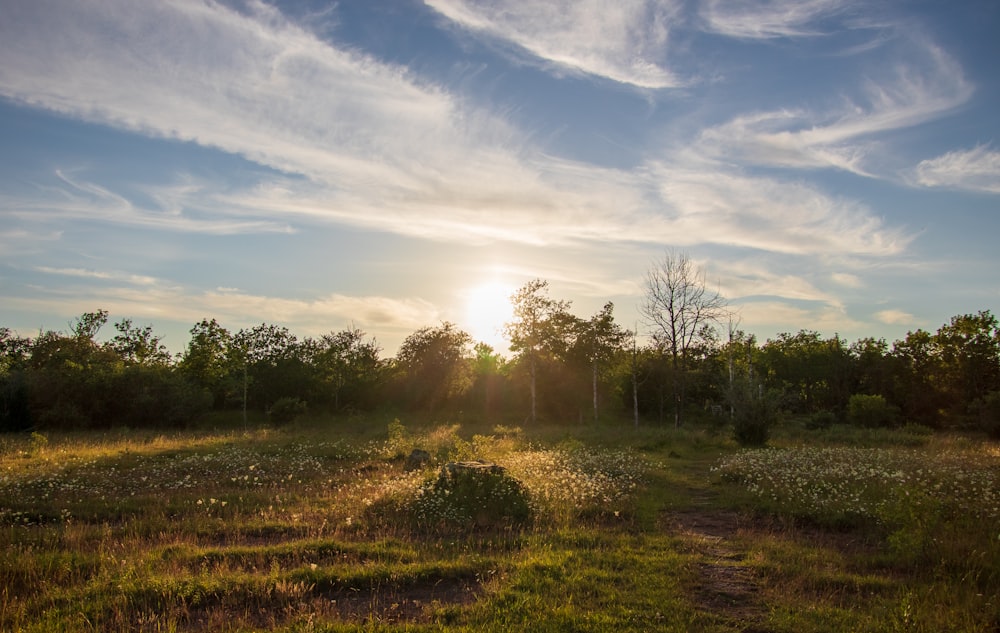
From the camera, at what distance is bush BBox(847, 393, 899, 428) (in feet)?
145

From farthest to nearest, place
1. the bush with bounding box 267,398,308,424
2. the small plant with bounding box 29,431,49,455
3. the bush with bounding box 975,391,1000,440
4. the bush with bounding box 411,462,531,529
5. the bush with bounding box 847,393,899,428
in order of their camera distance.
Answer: the bush with bounding box 267,398,308,424
the bush with bounding box 847,393,899,428
the bush with bounding box 975,391,1000,440
the small plant with bounding box 29,431,49,455
the bush with bounding box 411,462,531,529

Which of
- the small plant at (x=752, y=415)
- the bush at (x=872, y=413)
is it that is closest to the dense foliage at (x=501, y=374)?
the bush at (x=872, y=413)

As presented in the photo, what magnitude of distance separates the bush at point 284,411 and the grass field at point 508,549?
26912 mm

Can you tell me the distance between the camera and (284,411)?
147 feet

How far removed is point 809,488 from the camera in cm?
1394

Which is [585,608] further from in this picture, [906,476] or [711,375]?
[711,375]

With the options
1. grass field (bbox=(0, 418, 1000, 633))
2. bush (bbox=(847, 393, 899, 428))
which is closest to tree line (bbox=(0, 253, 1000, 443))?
bush (bbox=(847, 393, 899, 428))

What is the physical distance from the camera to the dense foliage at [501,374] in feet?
142

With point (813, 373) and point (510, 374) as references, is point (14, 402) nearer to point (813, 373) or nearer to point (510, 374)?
point (510, 374)

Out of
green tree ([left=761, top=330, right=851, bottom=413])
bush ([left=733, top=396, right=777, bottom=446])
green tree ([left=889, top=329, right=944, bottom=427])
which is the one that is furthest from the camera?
green tree ([left=761, top=330, right=851, bottom=413])

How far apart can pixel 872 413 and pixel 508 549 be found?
148ft

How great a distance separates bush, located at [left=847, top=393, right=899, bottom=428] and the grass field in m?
29.6

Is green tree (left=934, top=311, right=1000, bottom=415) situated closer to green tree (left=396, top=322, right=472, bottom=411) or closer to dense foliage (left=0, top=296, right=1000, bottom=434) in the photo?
dense foliage (left=0, top=296, right=1000, bottom=434)

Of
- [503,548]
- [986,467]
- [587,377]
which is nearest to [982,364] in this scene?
[587,377]
